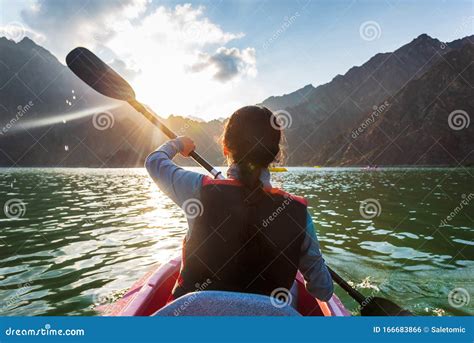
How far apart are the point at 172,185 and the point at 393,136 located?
137 m

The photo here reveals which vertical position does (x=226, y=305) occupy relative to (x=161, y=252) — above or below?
above

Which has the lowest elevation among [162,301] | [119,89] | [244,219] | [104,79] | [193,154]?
[162,301]

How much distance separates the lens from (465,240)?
884cm

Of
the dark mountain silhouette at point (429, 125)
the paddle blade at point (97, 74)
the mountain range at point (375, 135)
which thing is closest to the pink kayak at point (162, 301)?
the paddle blade at point (97, 74)

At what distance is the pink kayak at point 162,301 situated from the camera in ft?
10.6

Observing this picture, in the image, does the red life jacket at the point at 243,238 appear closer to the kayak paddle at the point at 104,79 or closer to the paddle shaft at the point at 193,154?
the paddle shaft at the point at 193,154

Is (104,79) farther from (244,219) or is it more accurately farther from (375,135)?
(375,135)

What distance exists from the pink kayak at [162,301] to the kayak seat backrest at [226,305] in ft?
5.24

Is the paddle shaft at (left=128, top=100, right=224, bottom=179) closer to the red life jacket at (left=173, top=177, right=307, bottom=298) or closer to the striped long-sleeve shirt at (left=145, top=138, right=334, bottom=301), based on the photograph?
the striped long-sleeve shirt at (left=145, top=138, right=334, bottom=301)

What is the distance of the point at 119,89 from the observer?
14.1 ft

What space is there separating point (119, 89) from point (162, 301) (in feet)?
9.18

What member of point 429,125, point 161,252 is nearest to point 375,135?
point 429,125

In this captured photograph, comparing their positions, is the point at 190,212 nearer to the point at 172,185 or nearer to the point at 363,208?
the point at 172,185

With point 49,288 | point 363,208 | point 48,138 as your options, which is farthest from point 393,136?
point 48,138
